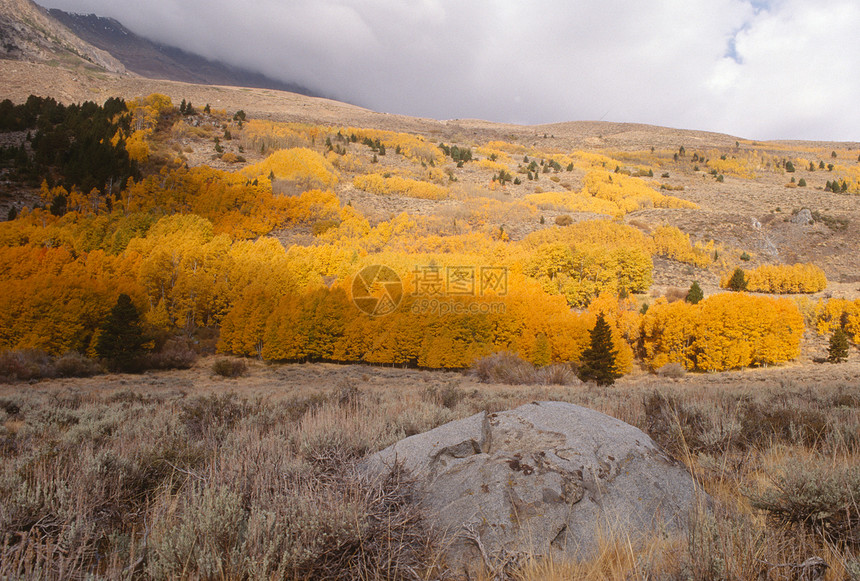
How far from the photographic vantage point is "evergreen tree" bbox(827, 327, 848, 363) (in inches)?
1350

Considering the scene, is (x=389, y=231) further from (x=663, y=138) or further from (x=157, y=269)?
(x=663, y=138)

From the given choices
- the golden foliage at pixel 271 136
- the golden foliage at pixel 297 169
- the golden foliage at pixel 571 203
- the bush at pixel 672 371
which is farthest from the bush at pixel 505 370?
the golden foliage at pixel 271 136

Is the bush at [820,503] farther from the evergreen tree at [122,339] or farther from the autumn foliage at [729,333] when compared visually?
the autumn foliage at [729,333]

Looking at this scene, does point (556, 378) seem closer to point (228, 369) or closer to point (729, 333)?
point (729, 333)

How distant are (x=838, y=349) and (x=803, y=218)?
46048mm

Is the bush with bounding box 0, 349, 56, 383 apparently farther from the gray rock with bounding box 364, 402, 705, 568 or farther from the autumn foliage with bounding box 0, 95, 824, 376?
the gray rock with bounding box 364, 402, 705, 568

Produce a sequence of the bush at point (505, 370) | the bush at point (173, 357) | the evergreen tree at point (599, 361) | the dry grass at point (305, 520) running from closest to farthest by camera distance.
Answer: the dry grass at point (305, 520) → the bush at point (505, 370) → the evergreen tree at point (599, 361) → the bush at point (173, 357)

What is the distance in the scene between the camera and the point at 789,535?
258 cm

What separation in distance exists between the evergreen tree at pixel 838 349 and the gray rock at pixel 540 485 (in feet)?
150

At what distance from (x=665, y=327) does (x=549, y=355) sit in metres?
13.7

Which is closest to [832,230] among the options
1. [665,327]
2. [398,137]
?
[665,327]

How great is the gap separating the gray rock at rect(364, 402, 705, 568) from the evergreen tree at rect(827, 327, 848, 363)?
45.6 m

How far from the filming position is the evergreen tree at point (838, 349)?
112 feet

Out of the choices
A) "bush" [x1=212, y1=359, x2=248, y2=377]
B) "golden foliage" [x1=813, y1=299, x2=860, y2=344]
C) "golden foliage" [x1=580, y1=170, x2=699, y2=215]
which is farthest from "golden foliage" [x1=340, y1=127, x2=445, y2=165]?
"golden foliage" [x1=813, y1=299, x2=860, y2=344]
